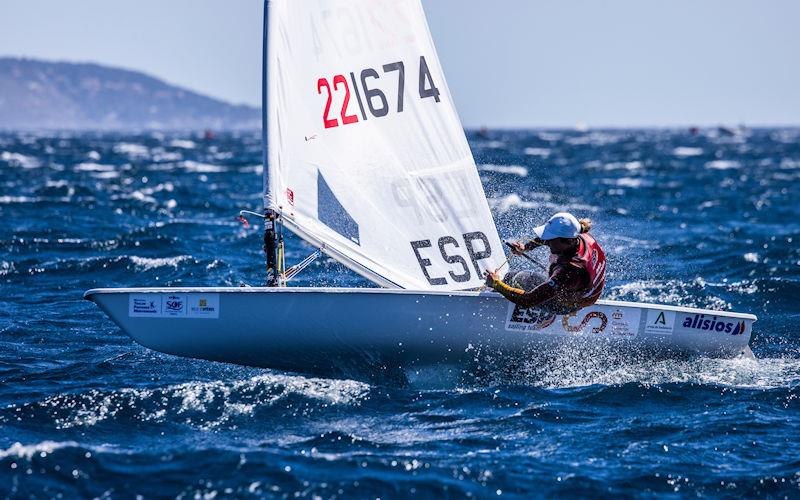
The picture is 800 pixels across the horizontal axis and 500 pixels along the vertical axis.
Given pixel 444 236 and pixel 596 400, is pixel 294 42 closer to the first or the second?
pixel 444 236

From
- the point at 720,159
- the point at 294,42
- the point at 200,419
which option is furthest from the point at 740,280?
the point at 720,159

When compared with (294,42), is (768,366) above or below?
below

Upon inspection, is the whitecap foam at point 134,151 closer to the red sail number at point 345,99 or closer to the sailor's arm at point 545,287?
the red sail number at point 345,99

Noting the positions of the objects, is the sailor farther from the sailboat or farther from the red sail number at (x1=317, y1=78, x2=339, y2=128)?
the red sail number at (x1=317, y1=78, x2=339, y2=128)

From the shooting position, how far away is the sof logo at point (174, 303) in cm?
829

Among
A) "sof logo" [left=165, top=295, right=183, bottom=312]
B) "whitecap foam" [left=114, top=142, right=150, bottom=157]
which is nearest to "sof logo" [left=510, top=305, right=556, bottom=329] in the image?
"sof logo" [left=165, top=295, right=183, bottom=312]

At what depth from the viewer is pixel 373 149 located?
30.0ft

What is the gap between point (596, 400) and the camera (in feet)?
27.9

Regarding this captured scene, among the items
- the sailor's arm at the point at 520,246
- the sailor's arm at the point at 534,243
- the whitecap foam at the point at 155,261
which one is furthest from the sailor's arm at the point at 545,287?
the whitecap foam at the point at 155,261

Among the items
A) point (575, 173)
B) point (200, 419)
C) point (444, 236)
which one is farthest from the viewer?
point (575, 173)

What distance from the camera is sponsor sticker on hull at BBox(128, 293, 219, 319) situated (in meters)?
8.28

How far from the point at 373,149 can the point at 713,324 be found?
3.45 m

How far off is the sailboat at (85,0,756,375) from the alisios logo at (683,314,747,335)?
0.01 m

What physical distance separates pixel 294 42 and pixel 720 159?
54.4m
